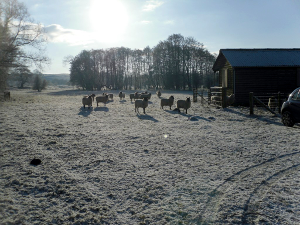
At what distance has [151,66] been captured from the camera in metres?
62.7

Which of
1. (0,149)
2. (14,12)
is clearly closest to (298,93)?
(0,149)

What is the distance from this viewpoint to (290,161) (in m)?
5.57

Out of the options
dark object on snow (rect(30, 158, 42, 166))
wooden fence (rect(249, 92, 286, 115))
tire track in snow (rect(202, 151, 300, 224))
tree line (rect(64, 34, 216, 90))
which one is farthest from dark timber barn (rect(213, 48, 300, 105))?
tree line (rect(64, 34, 216, 90))

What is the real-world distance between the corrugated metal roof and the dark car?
9525 millimetres

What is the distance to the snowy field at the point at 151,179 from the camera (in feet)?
11.2

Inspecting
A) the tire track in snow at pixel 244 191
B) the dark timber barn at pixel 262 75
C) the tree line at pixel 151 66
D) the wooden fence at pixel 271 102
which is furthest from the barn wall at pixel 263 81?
the tree line at pixel 151 66

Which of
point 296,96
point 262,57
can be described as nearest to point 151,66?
point 262,57

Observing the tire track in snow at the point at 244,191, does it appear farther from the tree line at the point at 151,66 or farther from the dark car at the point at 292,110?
the tree line at the point at 151,66

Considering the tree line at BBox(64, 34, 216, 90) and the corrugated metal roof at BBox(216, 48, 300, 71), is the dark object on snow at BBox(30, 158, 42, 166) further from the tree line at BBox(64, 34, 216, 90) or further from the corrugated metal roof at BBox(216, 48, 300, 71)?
the tree line at BBox(64, 34, 216, 90)

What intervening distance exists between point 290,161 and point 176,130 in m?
4.79

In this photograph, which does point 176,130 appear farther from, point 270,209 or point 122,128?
point 270,209

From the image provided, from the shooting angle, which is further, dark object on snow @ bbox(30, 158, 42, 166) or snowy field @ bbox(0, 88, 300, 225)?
dark object on snow @ bbox(30, 158, 42, 166)

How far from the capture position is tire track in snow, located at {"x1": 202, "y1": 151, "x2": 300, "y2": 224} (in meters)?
3.37

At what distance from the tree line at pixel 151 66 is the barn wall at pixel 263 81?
3339cm
